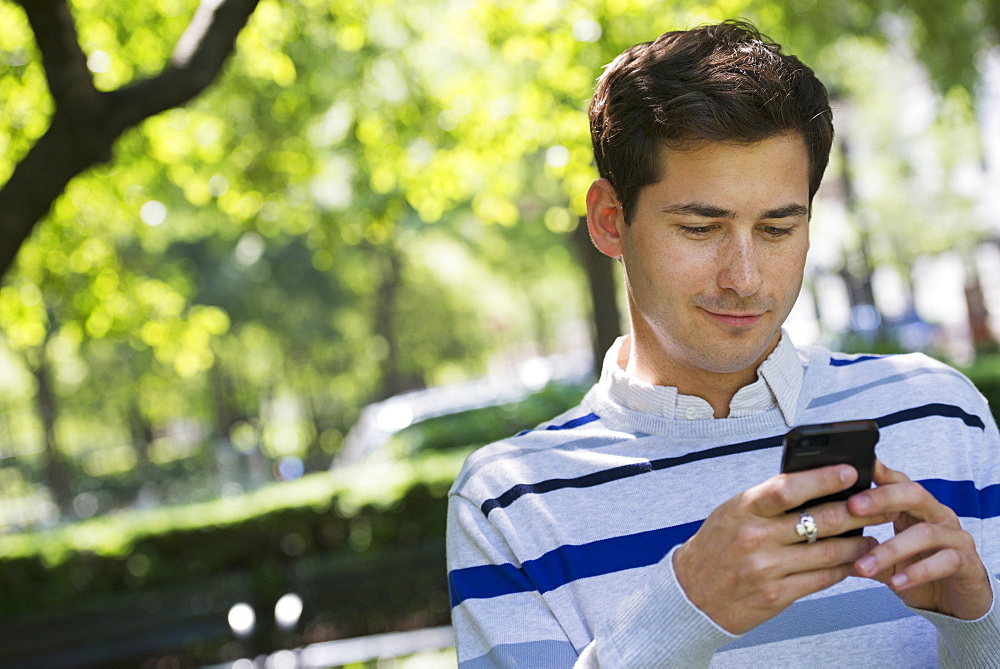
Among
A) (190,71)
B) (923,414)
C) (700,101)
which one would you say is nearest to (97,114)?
(190,71)

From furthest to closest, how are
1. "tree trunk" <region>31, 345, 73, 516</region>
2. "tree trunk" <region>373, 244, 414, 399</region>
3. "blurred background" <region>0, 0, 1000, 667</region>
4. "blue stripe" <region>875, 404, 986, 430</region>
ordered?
1. "tree trunk" <region>373, 244, 414, 399</region>
2. "tree trunk" <region>31, 345, 73, 516</region>
3. "blurred background" <region>0, 0, 1000, 667</region>
4. "blue stripe" <region>875, 404, 986, 430</region>

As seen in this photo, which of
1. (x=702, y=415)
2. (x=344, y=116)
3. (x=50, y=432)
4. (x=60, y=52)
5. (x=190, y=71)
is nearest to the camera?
(x=702, y=415)

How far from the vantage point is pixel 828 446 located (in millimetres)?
1330

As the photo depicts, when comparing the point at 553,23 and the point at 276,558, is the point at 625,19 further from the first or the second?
the point at 276,558

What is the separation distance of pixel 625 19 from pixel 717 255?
178 inches

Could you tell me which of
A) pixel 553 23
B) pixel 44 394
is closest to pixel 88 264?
pixel 553 23

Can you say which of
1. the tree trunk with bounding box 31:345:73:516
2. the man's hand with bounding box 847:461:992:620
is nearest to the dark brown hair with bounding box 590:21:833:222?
the man's hand with bounding box 847:461:992:620

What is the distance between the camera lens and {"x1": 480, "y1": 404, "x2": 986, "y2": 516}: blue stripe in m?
1.89

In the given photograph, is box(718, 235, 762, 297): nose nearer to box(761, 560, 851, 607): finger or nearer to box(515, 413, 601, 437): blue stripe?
box(515, 413, 601, 437): blue stripe

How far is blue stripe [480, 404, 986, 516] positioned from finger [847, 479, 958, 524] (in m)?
0.49

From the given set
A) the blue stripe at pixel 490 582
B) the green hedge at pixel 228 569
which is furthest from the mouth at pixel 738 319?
the green hedge at pixel 228 569

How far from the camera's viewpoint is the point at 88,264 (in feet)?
27.8

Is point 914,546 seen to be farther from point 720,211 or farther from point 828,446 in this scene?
point 720,211

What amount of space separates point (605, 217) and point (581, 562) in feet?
2.41
